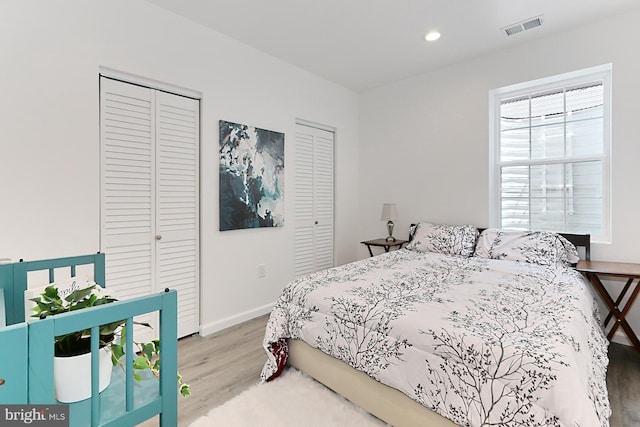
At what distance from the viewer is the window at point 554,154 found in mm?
3012

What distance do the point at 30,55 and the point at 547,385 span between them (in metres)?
3.17

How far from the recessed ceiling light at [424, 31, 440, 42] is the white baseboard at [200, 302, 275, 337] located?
311 centimetres

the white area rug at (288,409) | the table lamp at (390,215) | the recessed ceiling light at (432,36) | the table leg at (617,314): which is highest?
the recessed ceiling light at (432,36)

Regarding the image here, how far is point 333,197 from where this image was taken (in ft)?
14.2

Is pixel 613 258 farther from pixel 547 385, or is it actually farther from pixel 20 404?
pixel 20 404

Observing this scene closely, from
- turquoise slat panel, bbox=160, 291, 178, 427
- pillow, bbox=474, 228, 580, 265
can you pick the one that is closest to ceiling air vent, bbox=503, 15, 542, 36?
pillow, bbox=474, 228, 580, 265

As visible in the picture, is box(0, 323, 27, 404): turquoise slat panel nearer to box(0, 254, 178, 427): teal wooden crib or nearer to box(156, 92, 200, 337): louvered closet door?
box(0, 254, 178, 427): teal wooden crib

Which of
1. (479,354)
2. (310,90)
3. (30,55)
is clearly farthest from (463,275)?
(30,55)

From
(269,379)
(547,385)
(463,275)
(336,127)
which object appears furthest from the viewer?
(336,127)

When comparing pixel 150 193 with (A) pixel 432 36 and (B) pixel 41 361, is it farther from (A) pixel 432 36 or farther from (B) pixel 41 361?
(A) pixel 432 36

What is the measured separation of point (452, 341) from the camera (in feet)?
4.75

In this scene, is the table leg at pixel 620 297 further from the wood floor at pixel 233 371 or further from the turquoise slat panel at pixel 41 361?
the turquoise slat panel at pixel 41 361

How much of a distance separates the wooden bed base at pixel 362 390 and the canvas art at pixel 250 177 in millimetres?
1418

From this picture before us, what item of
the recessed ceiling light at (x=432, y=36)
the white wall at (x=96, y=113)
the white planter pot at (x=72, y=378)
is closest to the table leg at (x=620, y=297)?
the recessed ceiling light at (x=432, y=36)
